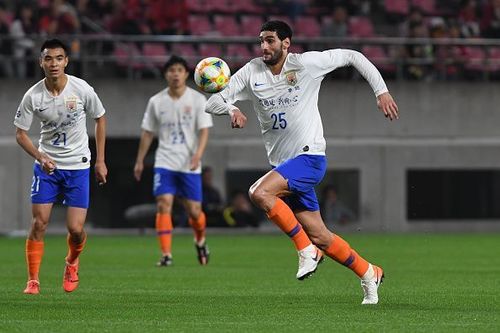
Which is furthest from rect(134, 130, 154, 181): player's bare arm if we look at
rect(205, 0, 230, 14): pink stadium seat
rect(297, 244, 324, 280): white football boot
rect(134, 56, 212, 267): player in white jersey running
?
rect(205, 0, 230, 14): pink stadium seat

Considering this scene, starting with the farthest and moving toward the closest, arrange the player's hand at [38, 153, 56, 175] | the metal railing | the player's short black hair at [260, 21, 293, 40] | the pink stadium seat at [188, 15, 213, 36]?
the pink stadium seat at [188, 15, 213, 36], the metal railing, the player's hand at [38, 153, 56, 175], the player's short black hair at [260, 21, 293, 40]

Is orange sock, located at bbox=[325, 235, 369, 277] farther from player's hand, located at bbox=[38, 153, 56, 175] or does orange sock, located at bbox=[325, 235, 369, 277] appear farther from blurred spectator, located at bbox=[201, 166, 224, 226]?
blurred spectator, located at bbox=[201, 166, 224, 226]

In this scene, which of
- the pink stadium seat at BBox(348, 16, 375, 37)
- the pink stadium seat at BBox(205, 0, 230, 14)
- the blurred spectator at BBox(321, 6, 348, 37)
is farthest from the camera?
the pink stadium seat at BBox(348, 16, 375, 37)

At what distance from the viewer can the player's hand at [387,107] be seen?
10.4m

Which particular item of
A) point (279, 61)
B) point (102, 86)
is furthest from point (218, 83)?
point (102, 86)

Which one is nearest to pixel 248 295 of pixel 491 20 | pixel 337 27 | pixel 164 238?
pixel 164 238

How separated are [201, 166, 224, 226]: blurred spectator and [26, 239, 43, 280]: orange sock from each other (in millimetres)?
13961

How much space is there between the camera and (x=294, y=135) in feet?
36.7

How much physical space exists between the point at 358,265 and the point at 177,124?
6.82 metres

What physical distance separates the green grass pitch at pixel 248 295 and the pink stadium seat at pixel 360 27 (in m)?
9.06

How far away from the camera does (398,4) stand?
3017 centimetres

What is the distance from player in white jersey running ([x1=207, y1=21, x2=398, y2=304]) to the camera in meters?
10.9

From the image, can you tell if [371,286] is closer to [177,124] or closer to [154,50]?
[177,124]

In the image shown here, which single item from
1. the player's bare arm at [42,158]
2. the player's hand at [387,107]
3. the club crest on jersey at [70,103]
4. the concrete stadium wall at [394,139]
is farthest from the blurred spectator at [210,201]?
the player's hand at [387,107]
